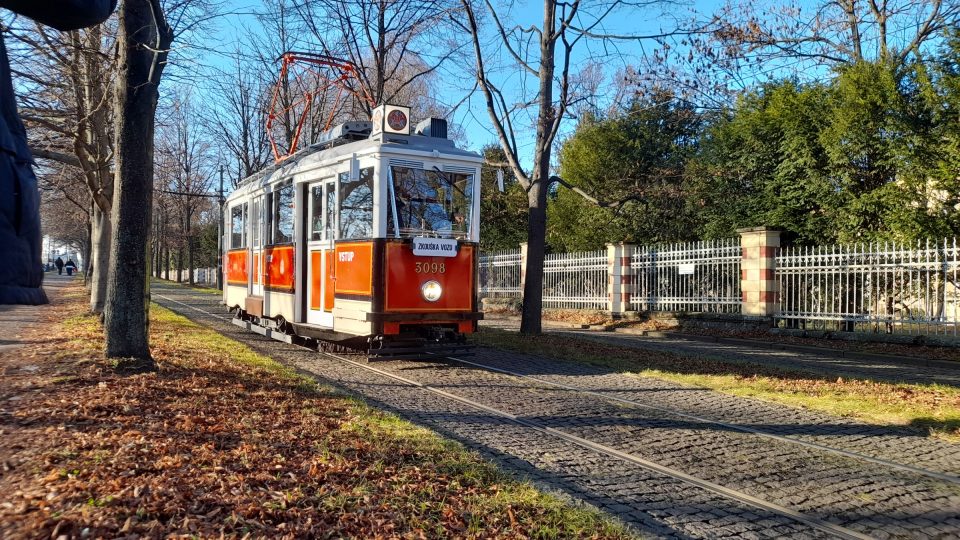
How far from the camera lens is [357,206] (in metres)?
10.5

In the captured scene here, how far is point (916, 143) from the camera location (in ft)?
51.0

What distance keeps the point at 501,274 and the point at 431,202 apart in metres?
17.3

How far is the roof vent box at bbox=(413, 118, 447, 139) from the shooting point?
11.3 meters

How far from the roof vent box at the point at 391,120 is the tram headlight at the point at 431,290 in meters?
2.42

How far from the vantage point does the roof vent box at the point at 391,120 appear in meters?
10.4

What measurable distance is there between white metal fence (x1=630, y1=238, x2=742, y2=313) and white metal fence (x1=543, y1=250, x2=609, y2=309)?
1.39m

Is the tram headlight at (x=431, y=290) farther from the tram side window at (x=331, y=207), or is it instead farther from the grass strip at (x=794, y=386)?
the grass strip at (x=794, y=386)

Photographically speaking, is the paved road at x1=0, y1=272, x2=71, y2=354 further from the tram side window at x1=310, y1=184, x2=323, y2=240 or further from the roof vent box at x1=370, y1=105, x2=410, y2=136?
the roof vent box at x1=370, y1=105, x2=410, y2=136

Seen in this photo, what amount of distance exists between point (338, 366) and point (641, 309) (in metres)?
12.9

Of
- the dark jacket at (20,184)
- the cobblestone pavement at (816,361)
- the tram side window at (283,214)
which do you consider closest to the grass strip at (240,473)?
the dark jacket at (20,184)

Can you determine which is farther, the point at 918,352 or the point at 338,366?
the point at 918,352

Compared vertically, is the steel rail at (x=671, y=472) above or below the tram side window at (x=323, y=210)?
below

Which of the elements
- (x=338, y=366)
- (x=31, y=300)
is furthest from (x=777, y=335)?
(x=31, y=300)

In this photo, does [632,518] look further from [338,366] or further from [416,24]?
[416,24]
